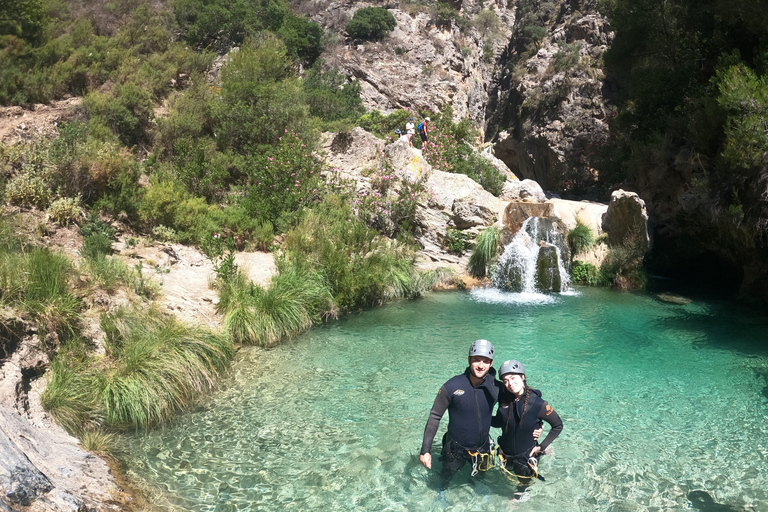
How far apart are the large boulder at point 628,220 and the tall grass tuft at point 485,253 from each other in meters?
3.21

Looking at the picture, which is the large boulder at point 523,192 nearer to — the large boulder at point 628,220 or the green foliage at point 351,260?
the large boulder at point 628,220

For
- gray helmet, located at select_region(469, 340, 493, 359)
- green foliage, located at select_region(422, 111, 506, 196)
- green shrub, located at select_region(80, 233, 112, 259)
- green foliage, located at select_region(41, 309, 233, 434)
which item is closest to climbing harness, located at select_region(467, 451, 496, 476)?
gray helmet, located at select_region(469, 340, 493, 359)

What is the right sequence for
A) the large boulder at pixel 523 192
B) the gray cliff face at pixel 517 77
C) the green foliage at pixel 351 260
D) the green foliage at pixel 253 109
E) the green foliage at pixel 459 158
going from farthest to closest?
the gray cliff face at pixel 517 77, the green foliage at pixel 459 158, the large boulder at pixel 523 192, the green foliage at pixel 253 109, the green foliage at pixel 351 260

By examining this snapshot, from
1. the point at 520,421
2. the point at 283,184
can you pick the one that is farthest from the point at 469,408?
the point at 283,184

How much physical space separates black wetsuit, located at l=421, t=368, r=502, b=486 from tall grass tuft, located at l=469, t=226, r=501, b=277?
367 inches

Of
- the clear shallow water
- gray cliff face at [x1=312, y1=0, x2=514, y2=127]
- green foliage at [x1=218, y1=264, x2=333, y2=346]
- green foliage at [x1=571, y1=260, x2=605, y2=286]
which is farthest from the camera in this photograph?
gray cliff face at [x1=312, y1=0, x2=514, y2=127]

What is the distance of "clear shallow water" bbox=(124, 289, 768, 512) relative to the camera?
15.1 feet

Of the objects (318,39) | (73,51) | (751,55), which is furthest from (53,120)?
(751,55)

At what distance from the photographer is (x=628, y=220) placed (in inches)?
541

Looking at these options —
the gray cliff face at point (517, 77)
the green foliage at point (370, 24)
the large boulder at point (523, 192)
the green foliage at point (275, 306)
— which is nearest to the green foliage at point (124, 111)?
the green foliage at point (275, 306)

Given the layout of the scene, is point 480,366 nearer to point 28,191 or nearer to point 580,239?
point 28,191

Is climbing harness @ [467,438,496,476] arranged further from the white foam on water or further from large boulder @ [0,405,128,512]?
the white foam on water

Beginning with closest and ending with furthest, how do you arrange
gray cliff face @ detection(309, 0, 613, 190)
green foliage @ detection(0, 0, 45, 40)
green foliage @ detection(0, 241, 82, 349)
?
1. green foliage @ detection(0, 241, 82, 349)
2. green foliage @ detection(0, 0, 45, 40)
3. gray cliff face @ detection(309, 0, 613, 190)

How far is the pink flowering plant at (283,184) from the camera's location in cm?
1245
